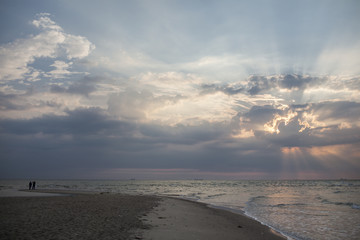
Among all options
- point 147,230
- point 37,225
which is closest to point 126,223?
point 147,230

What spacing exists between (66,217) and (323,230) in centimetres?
1931

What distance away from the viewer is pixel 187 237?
12.7 metres

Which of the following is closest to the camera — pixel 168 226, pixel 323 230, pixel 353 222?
pixel 168 226

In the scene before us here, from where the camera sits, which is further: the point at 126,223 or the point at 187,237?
the point at 126,223

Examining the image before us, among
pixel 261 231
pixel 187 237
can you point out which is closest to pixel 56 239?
pixel 187 237

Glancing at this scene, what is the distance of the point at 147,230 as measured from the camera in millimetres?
13438

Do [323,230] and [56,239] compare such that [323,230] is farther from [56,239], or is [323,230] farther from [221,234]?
[56,239]

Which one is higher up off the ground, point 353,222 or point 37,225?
point 37,225

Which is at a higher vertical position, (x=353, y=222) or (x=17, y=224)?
(x=17, y=224)

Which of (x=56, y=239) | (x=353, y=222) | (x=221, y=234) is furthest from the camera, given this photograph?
(x=353, y=222)

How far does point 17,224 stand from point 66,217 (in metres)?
3.30

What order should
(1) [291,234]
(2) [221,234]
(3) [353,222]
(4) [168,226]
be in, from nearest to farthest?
(2) [221,234], (4) [168,226], (1) [291,234], (3) [353,222]

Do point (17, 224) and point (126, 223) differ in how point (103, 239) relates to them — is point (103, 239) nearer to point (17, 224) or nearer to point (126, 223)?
point (126, 223)

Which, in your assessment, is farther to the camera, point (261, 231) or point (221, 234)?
point (261, 231)
